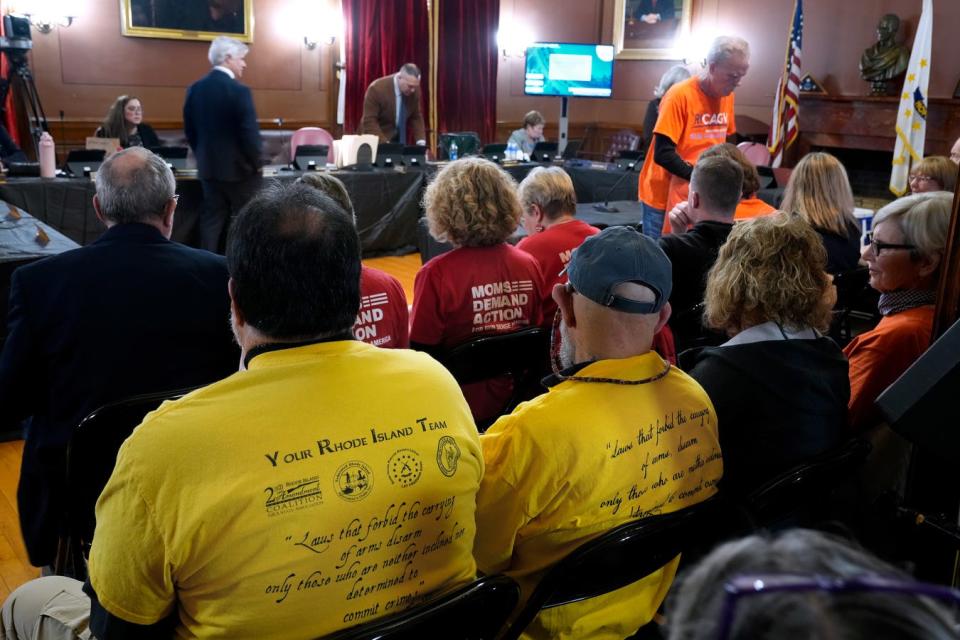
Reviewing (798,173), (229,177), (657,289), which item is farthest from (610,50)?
(657,289)

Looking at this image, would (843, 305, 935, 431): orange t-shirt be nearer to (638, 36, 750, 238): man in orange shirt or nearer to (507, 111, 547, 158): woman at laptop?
(638, 36, 750, 238): man in orange shirt

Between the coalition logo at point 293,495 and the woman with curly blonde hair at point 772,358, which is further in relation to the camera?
the woman with curly blonde hair at point 772,358

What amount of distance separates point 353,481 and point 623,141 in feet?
30.3

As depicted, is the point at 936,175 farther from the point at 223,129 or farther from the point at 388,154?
the point at 388,154

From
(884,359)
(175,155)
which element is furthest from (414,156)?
(884,359)

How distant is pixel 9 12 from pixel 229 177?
3488 millimetres

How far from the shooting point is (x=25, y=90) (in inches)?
277

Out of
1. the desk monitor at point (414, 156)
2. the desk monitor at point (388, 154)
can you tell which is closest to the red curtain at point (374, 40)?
the desk monitor at point (414, 156)

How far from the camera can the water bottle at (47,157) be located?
5125 mm

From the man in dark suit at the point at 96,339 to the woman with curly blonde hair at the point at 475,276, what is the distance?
2.13 ft

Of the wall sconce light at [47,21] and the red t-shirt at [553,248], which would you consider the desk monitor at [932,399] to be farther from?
the wall sconce light at [47,21]

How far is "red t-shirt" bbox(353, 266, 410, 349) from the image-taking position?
2148 millimetres

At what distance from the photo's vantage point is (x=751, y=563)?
1.52 feet

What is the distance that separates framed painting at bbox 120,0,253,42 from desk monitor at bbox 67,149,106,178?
2703mm
